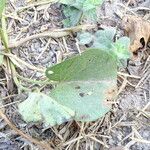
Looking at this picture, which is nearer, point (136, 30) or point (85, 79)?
point (85, 79)

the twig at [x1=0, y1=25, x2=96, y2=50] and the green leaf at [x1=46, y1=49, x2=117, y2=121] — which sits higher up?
the twig at [x1=0, y1=25, x2=96, y2=50]

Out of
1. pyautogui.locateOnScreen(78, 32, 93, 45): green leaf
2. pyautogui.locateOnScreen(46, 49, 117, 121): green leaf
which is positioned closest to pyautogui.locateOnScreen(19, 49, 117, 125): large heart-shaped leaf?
pyautogui.locateOnScreen(46, 49, 117, 121): green leaf

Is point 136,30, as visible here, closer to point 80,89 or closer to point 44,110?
point 80,89

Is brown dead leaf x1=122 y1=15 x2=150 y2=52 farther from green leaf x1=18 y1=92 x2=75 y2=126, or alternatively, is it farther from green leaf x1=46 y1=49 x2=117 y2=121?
green leaf x1=18 y1=92 x2=75 y2=126

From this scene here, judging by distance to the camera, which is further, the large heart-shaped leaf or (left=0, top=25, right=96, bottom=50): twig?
(left=0, top=25, right=96, bottom=50): twig

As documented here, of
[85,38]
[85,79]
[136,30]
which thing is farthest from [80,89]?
[136,30]

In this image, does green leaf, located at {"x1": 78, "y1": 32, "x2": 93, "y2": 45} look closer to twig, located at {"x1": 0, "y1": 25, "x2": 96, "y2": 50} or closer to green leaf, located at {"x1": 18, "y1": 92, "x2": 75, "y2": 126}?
twig, located at {"x1": 0, "y1": 25, "x2": 96, "y2": 50}

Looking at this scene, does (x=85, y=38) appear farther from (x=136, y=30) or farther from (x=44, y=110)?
(x=44, y=110)
